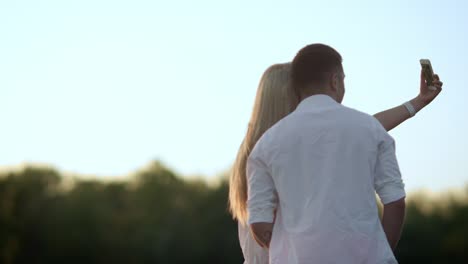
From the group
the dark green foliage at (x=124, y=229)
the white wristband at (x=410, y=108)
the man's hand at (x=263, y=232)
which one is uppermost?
the white wristband at (x=410, y=108)

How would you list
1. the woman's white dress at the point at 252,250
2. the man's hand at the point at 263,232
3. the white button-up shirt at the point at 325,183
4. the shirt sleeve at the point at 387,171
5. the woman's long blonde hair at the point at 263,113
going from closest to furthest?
the white button-up shirt at the point at 325,183, the shirt sleeve at the point at 387,171, the man's hand at the point at 263,232, the woman's long blonde hair at the point at 263,113, the woman's white dress at the point at 252,250

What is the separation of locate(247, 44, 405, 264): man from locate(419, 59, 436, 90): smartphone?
1072 mm

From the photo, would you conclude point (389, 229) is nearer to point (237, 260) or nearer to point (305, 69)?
point (305, 69)

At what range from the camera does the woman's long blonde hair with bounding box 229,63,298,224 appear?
488 centimetres

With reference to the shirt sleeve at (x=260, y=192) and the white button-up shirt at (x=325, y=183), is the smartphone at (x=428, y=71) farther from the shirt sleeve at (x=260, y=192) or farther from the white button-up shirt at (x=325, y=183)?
the shirt sleeve at (x=260, y=192)

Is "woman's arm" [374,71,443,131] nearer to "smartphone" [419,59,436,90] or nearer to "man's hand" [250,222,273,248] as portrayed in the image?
"smartphone" [419,59,436,90]

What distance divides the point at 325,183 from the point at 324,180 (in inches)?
0.6

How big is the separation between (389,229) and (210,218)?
65.9 metres

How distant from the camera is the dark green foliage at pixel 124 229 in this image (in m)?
68.9

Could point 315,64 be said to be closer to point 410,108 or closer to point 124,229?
point 410,108

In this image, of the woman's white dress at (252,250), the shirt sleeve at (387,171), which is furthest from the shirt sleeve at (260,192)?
the woman's white dress at (252,250)

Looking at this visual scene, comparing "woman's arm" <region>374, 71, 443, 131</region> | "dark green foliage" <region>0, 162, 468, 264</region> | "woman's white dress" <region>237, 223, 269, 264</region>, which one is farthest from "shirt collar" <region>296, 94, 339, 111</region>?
"dark green foliage" <region>0, 162, 468, 264</region>

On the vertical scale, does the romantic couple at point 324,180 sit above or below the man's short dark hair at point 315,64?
below

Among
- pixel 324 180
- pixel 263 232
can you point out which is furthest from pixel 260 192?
pixel 324 180
